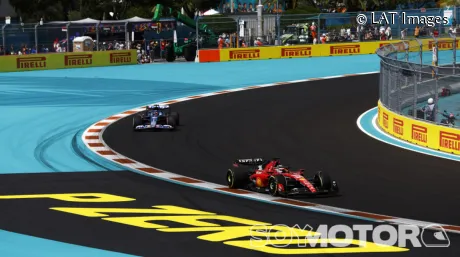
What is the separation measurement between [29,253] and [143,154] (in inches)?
369

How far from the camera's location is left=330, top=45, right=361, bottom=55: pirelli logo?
2165 inches

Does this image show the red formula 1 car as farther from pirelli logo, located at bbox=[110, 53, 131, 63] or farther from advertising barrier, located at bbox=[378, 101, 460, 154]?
pirelli logo, located at bbox=[110, 53, 131, 63]

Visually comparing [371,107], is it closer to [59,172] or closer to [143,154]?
[143,154]

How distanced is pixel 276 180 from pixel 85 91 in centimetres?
2351

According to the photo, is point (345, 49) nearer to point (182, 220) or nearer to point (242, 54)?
point (242, 54)

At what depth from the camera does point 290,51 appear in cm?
5434

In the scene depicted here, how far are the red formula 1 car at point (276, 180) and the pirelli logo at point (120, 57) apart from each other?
3444 cm

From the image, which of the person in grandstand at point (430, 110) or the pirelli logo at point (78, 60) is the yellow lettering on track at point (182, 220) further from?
the pirelli logo at point (78, 60)

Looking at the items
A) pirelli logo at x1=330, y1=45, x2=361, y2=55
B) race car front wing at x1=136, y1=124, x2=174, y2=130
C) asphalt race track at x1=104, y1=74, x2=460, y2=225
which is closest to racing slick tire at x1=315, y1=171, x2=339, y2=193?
asphalt race track at x1=104, y1=74, x2=460, y2=225

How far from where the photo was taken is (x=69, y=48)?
5153 cm

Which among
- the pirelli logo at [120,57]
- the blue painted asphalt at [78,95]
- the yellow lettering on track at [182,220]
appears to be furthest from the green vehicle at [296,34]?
the yellow lettering on track at [182,220]

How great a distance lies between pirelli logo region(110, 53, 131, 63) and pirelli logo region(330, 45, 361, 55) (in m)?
11.7

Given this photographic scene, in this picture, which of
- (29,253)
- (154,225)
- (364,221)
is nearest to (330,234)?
(364,221)

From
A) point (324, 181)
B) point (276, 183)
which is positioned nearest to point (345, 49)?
point (324, 181)
